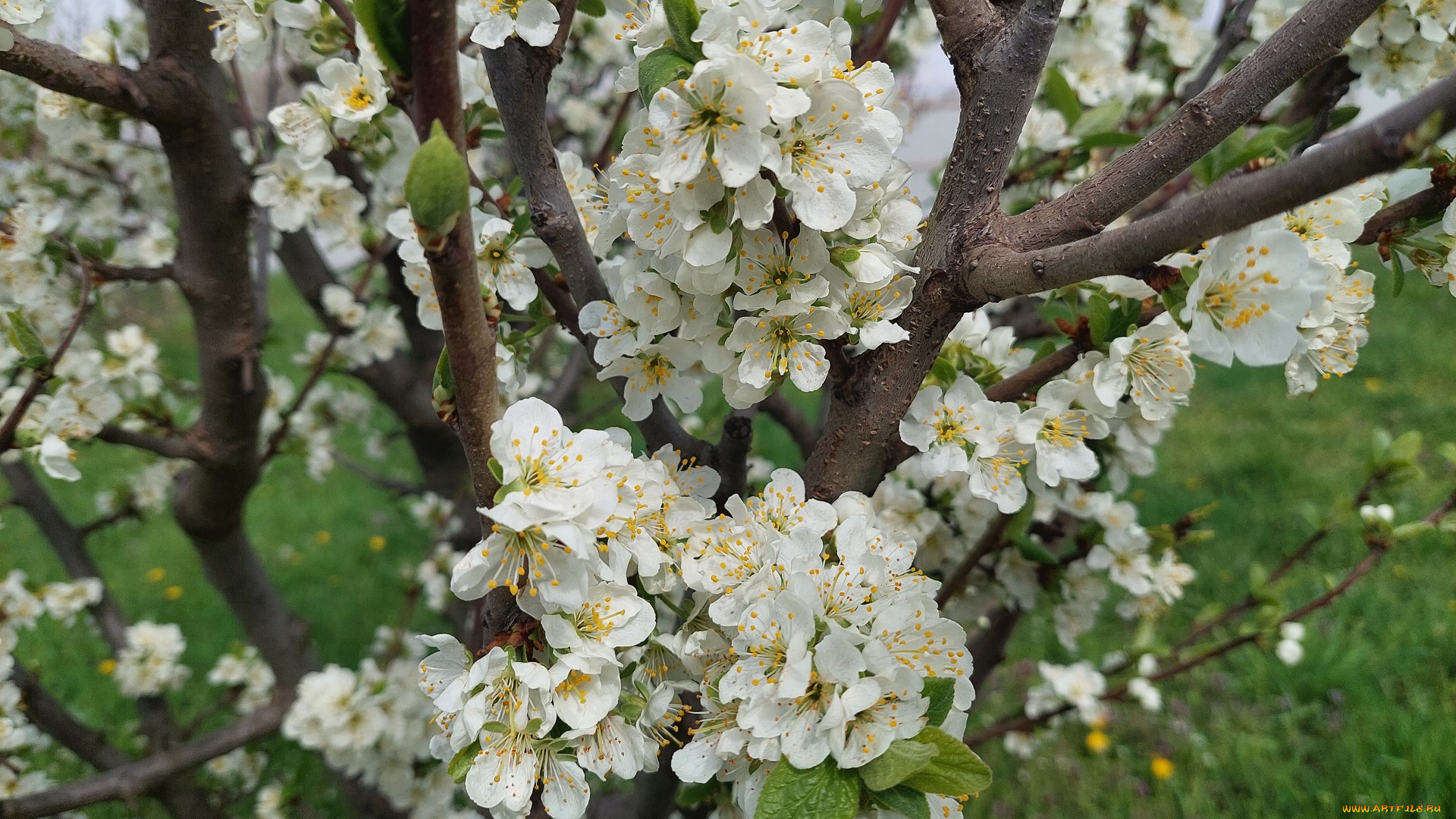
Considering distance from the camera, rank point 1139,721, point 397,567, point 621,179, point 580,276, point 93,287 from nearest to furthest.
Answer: point 621,179
point 580,276
point 93,287
point 1139,721
point 397,567

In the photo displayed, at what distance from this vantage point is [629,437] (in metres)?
0.99

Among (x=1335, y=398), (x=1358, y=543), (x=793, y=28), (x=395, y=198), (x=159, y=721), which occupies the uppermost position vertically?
(x=793, y=28)

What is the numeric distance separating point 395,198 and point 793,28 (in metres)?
1.71

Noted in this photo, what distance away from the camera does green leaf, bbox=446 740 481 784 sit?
902 millimetres

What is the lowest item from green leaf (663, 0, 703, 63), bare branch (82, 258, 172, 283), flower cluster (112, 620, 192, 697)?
flower cluster (112, 620, 192, 697)

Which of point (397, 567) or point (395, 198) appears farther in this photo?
point (397, 567)

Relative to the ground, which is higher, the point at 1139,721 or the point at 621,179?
the point at 621,179

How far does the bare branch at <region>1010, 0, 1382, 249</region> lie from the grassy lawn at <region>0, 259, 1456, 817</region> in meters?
1.57

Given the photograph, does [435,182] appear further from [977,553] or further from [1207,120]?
[977,553]

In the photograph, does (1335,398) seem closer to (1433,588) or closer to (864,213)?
(1433,588)

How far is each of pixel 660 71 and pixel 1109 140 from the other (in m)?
→ 1.05

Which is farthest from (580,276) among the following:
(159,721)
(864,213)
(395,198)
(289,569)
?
(289,569)

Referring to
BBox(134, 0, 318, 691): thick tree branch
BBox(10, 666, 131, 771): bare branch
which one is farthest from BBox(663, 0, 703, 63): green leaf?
BBox(10, 666, 131, 771): bare branch

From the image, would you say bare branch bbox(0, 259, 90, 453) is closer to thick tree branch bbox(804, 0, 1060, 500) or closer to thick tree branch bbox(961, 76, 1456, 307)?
thick tree branch bbox(804, 0, 1060, 500)
